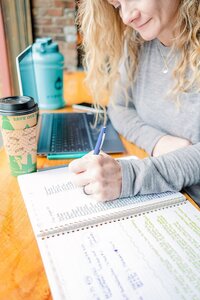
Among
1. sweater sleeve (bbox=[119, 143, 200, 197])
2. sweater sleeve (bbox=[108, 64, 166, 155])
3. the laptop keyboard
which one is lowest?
the laptop keyboard

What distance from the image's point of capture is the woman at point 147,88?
0.62m

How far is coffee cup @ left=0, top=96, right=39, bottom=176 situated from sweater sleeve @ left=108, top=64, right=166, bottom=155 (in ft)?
1.14

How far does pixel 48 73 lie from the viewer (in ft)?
3.76

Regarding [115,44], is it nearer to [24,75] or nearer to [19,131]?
[24,75]

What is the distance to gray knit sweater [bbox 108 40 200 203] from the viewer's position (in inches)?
24.6

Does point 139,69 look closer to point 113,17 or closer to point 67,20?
point 113,17

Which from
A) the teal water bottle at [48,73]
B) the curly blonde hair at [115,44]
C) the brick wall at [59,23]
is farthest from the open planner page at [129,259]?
the brick wall at [59,23]

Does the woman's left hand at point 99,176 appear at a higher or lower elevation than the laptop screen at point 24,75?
lower

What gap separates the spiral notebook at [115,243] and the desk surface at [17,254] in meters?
0.02

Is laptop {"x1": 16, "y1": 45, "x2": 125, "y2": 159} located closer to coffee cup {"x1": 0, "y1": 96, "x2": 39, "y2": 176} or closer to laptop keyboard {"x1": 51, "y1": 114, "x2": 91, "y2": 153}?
laptop keyboard {"x1": 51, "y1": 114, "x2": 91, "y2": 153}

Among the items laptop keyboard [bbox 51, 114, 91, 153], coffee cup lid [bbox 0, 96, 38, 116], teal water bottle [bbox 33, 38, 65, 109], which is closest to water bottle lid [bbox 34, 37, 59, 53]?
teal water bottle [bbox 33, 38, 65, 109]

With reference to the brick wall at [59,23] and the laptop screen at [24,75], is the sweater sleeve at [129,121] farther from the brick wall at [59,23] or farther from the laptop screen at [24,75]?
the brick wall at [59,23]

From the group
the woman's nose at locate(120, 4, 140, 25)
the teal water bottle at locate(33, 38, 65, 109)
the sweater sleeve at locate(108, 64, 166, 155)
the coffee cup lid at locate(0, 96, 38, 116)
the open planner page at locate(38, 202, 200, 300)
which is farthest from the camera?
the teal water bottle at locate(33, 38, 65, 109)

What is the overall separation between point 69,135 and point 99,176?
1.14 feet
